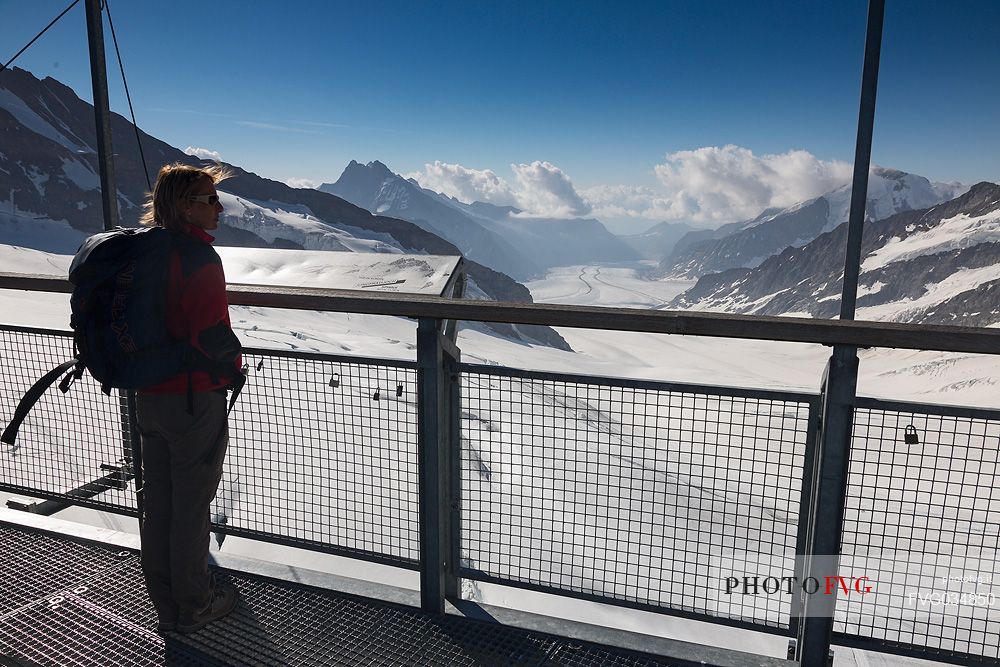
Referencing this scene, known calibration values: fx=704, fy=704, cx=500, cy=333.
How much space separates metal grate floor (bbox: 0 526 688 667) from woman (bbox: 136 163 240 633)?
0.51 ft

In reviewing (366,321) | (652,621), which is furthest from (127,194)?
(652,621)

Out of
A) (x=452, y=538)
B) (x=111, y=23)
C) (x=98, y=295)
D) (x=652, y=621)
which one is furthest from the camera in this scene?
(x=652, y=621)

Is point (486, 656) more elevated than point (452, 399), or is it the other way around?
point (452, 399)

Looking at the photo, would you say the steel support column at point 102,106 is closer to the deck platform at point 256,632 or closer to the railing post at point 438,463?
the deck platform at point 256,632

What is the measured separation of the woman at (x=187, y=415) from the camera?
2.36 meters

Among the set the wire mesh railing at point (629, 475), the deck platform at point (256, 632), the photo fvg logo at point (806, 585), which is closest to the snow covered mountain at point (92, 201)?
the wire mesh railing at point (629, 475)

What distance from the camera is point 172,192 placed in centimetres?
237

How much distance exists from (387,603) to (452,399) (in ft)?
3.10

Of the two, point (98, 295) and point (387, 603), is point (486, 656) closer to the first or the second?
point (387, 603)

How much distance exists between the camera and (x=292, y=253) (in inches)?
133

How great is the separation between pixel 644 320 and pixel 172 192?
163 centimetres

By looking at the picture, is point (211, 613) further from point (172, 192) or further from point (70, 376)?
point (172, 192)

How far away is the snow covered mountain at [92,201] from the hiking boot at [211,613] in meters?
109

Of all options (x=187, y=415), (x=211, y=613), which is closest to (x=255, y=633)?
(x=211, y=613)
